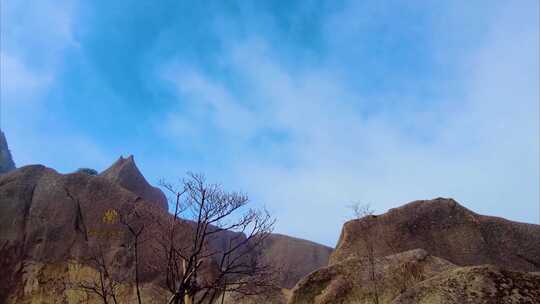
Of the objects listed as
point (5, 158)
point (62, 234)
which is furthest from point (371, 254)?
point (5, 158)

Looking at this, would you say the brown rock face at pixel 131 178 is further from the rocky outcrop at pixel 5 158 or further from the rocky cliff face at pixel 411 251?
the rocky outcrop at pixel 5 158

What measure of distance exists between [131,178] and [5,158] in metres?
30.4

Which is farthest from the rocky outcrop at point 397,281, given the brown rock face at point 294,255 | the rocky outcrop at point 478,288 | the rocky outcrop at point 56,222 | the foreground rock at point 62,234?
the brown rock face at point 294,255

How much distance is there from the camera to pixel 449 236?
59.7 feet

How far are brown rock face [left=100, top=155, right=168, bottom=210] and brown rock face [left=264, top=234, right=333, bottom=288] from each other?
31.5ft

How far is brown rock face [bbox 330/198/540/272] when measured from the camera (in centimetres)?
1758

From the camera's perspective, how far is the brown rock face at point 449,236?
17.6m

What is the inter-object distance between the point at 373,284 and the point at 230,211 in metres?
4.99

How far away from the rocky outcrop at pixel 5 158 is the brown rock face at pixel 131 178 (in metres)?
24.8

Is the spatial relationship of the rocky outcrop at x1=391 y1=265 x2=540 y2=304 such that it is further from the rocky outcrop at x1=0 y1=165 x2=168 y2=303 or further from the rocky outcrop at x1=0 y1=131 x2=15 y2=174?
the rocky outcrop at x1=0 y1=131 x2=15 y2=174

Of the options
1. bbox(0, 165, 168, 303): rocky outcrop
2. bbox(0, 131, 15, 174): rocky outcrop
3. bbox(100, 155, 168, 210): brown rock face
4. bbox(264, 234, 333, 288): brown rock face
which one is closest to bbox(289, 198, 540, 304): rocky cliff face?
bbox(0, 165, 168, 303): rocky outcrop

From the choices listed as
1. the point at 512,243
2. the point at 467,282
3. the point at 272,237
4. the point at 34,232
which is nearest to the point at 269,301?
the point at 512,243

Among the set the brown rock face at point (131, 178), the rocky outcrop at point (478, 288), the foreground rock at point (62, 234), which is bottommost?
the rocky outcrop at point (478, 288)

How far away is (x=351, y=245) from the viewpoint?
18875mm
